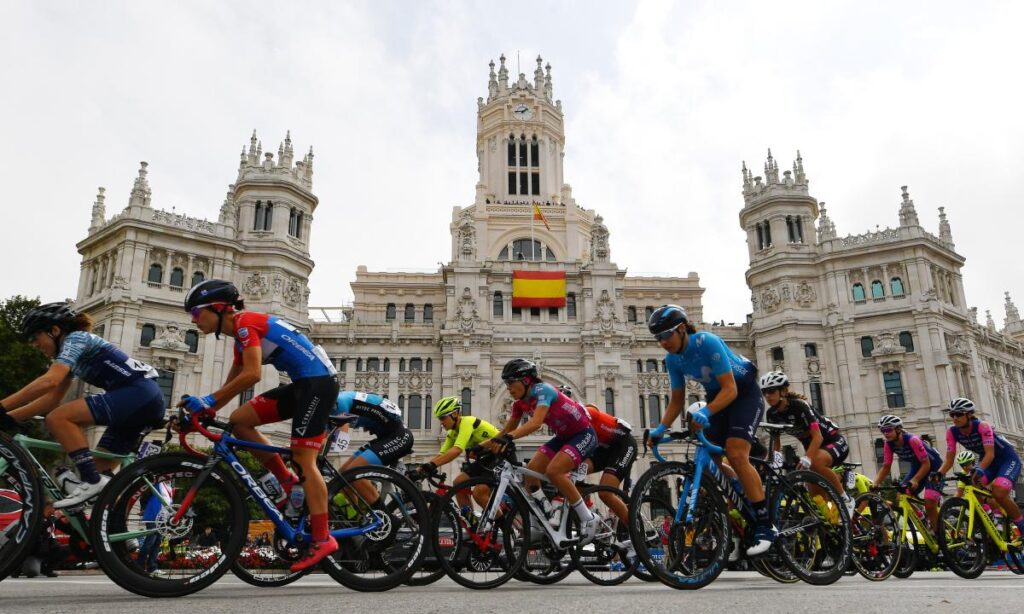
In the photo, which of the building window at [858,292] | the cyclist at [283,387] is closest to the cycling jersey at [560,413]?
the cyclist at [283,387]

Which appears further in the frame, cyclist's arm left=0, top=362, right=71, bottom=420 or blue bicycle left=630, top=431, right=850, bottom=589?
blue bicycle left=630, top=431, right=850, bottom=589

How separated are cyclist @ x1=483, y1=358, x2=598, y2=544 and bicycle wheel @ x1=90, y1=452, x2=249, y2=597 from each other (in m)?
2.91

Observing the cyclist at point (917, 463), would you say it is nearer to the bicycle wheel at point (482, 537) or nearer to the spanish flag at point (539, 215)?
the bicycle wheel at point (482, 537)

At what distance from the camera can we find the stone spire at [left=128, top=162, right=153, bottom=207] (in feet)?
152

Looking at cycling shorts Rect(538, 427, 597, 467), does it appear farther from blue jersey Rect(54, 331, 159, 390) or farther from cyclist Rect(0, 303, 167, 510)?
blue jersey Rect(54, 331, 159, 390)

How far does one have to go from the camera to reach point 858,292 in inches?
1956

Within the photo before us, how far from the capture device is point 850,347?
157ft

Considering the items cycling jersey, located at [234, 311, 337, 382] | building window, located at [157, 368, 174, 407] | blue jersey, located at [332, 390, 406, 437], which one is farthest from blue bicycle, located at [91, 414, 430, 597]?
building window, located at [157, 368, 174, 407]

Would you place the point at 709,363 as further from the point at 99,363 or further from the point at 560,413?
the point at 99,363

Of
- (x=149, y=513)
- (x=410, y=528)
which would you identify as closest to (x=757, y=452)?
(x=410, y=528)

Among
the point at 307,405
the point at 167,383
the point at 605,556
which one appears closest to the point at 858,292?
the point at 167,383

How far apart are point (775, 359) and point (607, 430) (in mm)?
43247

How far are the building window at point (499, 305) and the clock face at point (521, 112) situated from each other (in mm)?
24085

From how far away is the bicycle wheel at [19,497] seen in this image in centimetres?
501
